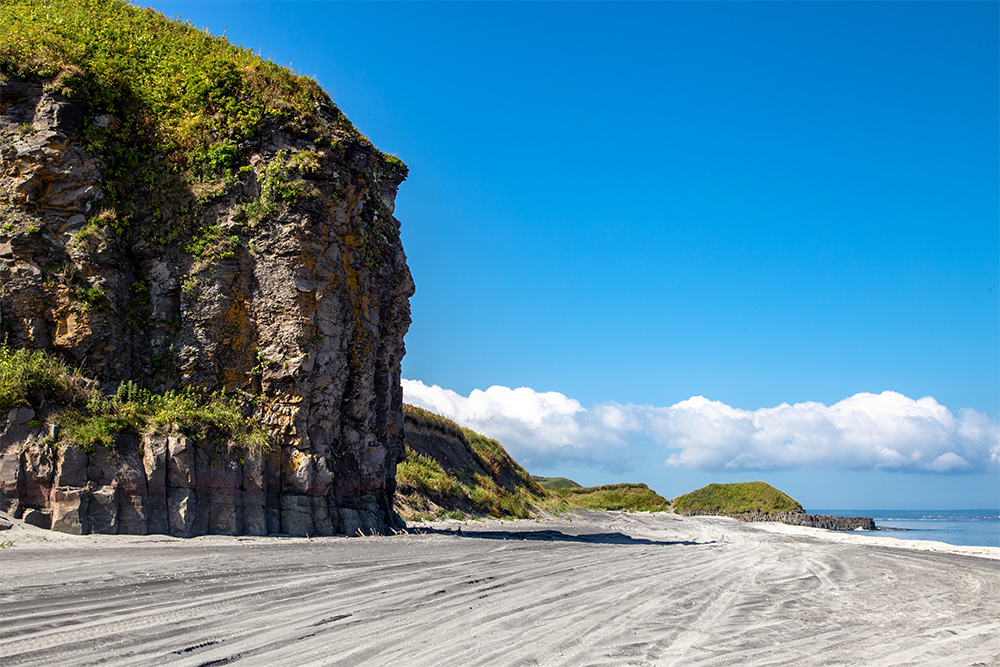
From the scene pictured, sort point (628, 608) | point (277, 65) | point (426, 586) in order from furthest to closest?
point (277, 65), point (426, 586), point (628, 608)

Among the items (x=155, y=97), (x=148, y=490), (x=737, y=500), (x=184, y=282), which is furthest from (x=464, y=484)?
(x=737, y=500)

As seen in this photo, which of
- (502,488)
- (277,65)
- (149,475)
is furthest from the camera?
(502,488)

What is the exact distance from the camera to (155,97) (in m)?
19.0

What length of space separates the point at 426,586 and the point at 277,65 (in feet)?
63.4

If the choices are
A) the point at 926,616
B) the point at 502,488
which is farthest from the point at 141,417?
the point at 502,488

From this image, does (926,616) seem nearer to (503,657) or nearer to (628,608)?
(628,608)

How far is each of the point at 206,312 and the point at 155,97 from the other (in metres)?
7.44

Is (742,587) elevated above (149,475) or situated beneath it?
situated beneath

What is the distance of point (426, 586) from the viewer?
9.05 meters

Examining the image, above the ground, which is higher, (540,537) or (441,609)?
(441,609)

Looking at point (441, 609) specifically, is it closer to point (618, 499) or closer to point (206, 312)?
point (206, 312)

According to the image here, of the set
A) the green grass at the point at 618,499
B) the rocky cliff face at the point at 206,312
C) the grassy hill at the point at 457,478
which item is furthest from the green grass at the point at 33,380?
the green grass at the point at 618,499

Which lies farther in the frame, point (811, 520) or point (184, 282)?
point (811, 520)

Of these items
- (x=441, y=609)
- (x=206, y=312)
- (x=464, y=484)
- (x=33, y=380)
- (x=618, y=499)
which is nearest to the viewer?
(x=441, y=609)
